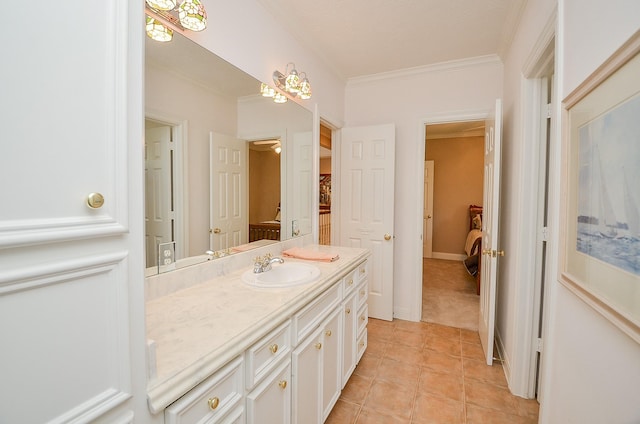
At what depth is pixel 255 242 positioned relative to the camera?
1.98m

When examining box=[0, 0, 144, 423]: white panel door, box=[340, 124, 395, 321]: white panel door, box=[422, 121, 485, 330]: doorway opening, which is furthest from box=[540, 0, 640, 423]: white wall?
box=[422, 121, 485, 330]: doorway opening

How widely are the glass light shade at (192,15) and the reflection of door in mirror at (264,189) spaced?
71cm

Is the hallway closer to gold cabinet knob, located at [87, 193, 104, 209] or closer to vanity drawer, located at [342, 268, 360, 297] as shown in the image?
vanity drawer, located at [342, 268, 360, 297]

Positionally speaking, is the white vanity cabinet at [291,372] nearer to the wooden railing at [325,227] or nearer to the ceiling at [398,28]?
the wooden railing at [325,227]

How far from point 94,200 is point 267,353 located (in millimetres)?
807

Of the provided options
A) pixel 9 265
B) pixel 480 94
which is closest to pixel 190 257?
pixel 9 265

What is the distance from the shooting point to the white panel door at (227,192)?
1649mm

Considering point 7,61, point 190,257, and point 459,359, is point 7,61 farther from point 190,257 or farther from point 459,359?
point 459,359

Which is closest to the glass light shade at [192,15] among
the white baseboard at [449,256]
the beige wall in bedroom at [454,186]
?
the beige wall in bedroom at [454,186]

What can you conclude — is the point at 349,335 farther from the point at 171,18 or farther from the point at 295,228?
the point at 171,18

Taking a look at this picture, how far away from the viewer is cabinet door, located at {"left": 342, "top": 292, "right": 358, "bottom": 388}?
1911 millimetres

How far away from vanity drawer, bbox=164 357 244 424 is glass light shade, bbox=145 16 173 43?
1374 mm

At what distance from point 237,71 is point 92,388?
168cm

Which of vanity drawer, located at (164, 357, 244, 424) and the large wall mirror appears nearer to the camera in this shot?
vanity drawer, located at (164, 357, 244, 424)
